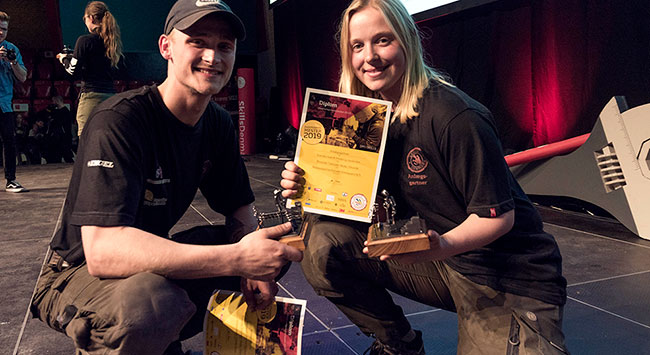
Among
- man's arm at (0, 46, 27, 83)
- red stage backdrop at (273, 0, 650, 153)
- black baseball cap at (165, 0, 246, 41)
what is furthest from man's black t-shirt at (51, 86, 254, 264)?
man's arm at (0, 46, 27, 83)

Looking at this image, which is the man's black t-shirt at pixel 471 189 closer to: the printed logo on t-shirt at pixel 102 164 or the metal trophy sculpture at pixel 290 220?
the metal trophy sculpture at pixel 290 220

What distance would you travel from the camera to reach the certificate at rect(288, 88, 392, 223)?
4.00 ft

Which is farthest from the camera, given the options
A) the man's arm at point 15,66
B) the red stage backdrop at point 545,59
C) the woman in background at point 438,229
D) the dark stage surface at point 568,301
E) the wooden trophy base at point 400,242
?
the man's arm at point 15,66

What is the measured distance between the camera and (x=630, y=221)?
9.25ft

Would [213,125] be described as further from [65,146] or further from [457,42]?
[65,146]

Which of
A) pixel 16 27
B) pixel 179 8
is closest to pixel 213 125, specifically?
pixel 179 8

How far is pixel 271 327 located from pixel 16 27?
981 cm

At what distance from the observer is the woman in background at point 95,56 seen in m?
3.65

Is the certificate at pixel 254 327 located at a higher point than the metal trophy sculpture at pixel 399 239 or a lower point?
lower

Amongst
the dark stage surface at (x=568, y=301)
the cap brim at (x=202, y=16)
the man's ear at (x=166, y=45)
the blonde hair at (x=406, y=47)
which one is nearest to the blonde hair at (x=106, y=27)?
the dark stage surface at (x=568, y=301)

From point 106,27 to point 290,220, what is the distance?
3.16 m

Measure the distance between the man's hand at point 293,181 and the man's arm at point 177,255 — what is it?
0.20m

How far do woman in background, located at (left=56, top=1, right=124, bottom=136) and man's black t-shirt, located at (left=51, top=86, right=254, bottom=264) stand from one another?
262 centimetres

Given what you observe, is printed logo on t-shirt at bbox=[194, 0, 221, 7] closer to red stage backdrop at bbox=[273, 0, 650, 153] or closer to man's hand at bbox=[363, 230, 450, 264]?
man's hand at bbox=[363, 230, 450, 264]
